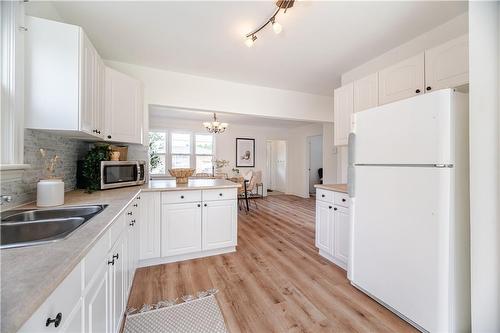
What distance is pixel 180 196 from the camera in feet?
8.21

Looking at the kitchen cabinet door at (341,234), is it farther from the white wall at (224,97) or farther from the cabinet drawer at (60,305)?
the cabinet drawer at (60,305)

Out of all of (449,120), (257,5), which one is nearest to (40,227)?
(257,5)

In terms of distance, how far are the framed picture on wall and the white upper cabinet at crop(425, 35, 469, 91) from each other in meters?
5.48

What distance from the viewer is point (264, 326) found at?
1.54m

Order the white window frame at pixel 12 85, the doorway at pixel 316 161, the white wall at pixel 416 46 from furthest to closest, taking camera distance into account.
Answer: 1. the doorway at pixel 316 161
2. the white wall at pixel 416 46
3. the white window frame at pixel 12 85

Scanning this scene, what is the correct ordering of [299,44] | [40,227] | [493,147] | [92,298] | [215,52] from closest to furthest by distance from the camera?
[92,298]
[493,147]
[40,227]
[299,44]
[215,52]

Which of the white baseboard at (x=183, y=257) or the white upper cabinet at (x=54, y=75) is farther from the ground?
the white upper cabinet at (x=54, y=75)

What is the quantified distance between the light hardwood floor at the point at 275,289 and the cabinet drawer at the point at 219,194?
2.45 feet

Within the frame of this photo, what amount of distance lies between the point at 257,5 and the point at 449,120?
5.39 ft

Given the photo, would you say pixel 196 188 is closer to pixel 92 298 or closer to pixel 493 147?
pixel 92 298

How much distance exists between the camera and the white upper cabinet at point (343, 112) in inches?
105

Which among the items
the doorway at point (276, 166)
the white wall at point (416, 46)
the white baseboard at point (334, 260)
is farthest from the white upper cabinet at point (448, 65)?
the doorway at point (276, 166)

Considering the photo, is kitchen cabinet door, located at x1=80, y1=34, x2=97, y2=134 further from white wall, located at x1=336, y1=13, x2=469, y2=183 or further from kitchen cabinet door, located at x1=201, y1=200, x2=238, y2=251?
white wall, located at x1=336, y1=13, x2=469, y2=183

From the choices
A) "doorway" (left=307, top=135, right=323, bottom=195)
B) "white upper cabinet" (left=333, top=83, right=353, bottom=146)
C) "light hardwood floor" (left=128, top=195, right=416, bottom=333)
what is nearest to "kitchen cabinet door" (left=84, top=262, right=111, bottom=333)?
"light hardwood floor" (left=128, top=195, right=416, bottom=333)
